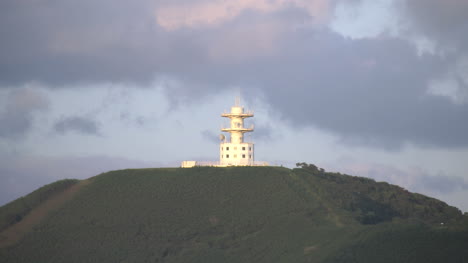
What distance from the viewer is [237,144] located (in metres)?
146

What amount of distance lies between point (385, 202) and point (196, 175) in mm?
22474

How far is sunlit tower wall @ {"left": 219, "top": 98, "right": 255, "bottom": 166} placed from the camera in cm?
14588

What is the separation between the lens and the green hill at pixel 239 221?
123 meters

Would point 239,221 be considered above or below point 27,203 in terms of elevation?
below

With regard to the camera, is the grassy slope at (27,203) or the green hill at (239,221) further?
the grassy slope at (27,203)

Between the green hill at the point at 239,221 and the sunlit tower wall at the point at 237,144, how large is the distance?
5.34ft

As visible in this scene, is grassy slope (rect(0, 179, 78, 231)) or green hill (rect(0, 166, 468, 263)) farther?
grassy slope (rect(0, 179, 78, 231))

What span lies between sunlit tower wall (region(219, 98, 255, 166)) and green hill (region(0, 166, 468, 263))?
1.63m

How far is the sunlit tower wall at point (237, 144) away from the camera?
14588 centimetres

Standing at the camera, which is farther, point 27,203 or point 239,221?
point 27,203

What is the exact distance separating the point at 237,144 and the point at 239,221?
13.3 metres

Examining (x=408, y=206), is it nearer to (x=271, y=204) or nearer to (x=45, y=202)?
(x=271, y=204)

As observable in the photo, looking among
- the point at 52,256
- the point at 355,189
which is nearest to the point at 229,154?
the point at 355,189

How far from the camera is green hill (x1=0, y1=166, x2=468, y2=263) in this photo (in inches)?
4855
